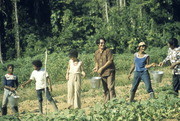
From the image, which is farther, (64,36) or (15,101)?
(64,36)

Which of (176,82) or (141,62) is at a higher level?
(141,62)

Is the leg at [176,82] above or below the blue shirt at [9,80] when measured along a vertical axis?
below

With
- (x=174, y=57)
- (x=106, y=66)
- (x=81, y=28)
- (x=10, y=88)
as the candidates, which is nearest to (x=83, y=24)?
(x=81, y=28)

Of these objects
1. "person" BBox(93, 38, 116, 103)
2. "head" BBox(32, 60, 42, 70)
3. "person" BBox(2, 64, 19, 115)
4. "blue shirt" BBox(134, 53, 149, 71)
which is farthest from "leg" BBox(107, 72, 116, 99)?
"person" BBox(2, 64, 19, 115)

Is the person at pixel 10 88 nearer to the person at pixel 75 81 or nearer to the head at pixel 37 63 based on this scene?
the head at pixel 37 63

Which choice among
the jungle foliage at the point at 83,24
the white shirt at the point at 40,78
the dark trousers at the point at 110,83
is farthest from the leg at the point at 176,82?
the jungle foliage at the point at 83,24

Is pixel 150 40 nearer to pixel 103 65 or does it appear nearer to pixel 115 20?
pixel 115 20

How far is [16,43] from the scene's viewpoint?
26312mm

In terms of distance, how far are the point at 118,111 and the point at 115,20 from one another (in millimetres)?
18650

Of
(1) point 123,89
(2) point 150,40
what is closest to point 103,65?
(1) point 123,89

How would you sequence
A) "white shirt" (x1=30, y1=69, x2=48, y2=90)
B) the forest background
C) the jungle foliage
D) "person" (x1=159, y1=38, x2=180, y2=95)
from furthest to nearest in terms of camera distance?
1. the jungle foliage
2. the forest background
3. "white shirt" (x1=30, y1=69, x2=48, y2=90)
4. "person" (x1=159, y1=38, x2=180, y2=95)

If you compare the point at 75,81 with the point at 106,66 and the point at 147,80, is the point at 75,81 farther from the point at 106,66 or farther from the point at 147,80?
the point at 147,80

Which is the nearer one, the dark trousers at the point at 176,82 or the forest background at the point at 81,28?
the dark trousers at the point at 176,82

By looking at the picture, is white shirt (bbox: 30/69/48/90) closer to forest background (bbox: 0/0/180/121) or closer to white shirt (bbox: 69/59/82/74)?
white shirt (bbox: 69/59/82/74)
